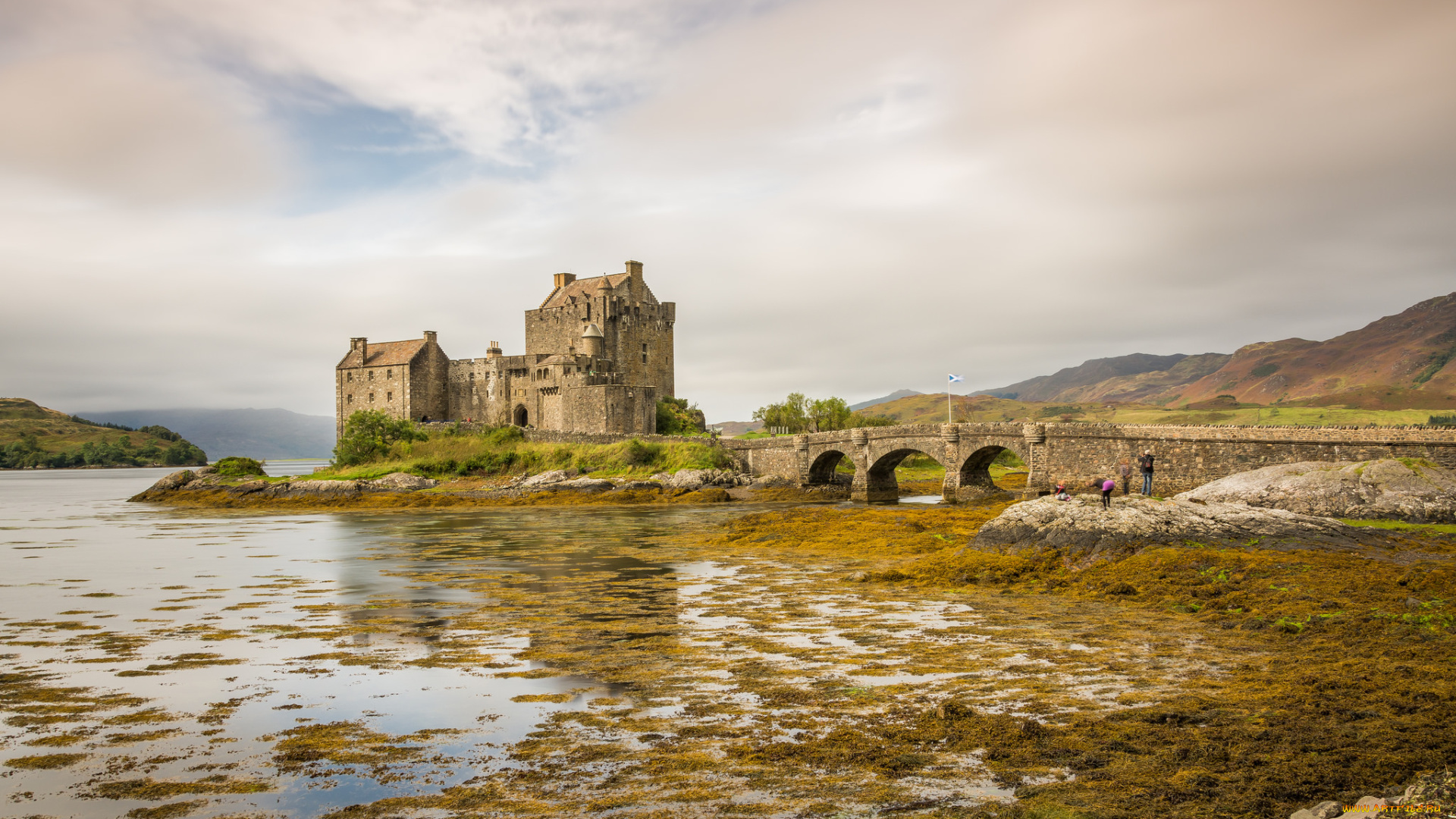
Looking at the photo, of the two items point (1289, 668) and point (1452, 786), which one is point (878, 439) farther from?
point (1452, 786)

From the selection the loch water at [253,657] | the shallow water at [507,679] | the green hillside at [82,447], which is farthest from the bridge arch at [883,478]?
the green hillside at [82,447]

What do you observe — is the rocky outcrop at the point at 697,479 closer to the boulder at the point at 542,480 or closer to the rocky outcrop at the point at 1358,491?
the boulder at the point at 542,480

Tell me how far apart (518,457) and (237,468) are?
2522 centimetres

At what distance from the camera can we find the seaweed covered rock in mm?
17500

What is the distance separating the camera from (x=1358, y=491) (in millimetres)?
21016

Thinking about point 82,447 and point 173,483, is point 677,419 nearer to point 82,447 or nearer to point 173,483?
point 173,483

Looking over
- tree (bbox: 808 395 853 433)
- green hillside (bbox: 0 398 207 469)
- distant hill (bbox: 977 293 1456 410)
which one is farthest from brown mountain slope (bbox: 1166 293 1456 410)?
green hillside (bbox: 0 398 207 469)

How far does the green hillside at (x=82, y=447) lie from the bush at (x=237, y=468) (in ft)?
336

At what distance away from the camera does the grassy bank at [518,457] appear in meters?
59.0

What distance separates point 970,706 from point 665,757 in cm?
341

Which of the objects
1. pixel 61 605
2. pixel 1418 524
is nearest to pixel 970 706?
pixel 1418 524

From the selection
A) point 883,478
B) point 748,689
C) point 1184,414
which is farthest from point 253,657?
point 1184,414

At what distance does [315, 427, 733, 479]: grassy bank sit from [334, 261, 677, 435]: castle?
257 inches

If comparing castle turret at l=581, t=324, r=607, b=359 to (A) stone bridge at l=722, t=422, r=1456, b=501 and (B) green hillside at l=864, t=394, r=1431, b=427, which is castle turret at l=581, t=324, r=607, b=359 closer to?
(A) stone bridge at l=722, t=422, r=1456, b=501
